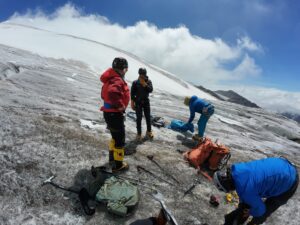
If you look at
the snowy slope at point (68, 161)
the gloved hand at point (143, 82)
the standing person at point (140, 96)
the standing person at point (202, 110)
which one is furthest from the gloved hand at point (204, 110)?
the gloved hand at point (143, 82)

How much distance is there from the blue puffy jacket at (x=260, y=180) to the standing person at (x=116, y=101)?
116 inches

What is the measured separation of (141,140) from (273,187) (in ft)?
17.2

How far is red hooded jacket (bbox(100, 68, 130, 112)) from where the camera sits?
20.4ft

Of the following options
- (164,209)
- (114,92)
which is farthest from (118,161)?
(164,209)

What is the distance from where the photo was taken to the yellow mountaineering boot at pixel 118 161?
21.7 ft

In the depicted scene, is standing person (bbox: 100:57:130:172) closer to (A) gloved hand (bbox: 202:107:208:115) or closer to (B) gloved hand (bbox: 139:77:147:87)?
(B) gloved hand (bbox: 139:77:147:87)

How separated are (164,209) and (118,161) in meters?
1.98

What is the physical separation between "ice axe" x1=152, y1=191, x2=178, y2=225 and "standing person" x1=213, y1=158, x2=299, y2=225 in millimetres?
1118

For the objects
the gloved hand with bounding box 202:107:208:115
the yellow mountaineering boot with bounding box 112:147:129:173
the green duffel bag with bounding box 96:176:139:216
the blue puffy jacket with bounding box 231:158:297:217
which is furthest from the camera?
the gloved hand with bounding box 202:107:208:115

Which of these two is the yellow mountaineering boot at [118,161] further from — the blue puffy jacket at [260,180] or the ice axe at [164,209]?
the blue puffy jacket at [260,180]

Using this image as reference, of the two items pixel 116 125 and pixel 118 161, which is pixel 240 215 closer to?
pixel 118 161

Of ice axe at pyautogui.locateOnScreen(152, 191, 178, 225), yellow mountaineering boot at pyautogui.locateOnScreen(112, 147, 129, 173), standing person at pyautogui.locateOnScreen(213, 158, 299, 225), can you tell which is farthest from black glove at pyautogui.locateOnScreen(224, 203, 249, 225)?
yellow mountaineering boot at pyautogui.locateOnScreen(112, 147, 129, 173)

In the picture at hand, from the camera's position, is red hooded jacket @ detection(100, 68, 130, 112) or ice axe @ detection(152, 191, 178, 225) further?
red hooded jacket @ detection(100, 68, 130, 112)

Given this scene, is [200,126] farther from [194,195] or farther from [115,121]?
[115,121]
